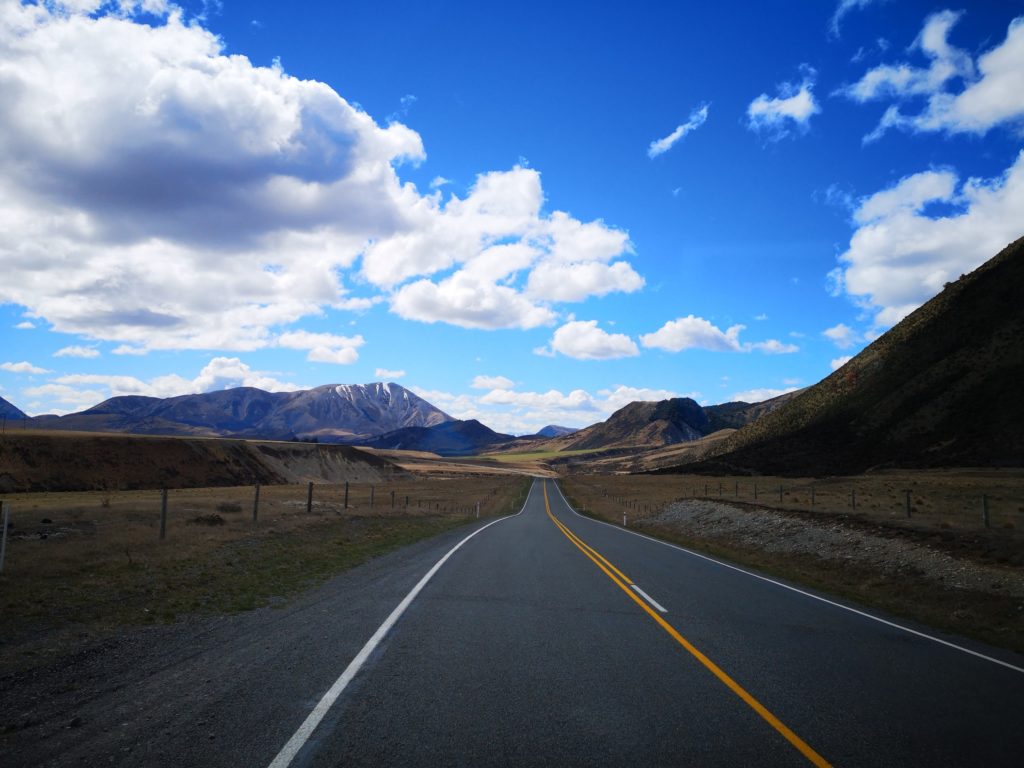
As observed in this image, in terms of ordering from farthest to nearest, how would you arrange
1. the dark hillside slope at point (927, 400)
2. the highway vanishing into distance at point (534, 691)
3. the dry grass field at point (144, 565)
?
the dark hillside slope at point (927, 400)
the dry grass field at point (144, 565)
the highway vanishing into distance at point (534, 691)

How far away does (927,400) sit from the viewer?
7644 cm

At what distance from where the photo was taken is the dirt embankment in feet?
190

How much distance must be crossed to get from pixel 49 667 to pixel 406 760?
5.20 meters

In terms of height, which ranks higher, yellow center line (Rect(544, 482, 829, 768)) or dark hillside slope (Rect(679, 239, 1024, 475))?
dark hillside slope (Rect(679, 239, 1024, 475))

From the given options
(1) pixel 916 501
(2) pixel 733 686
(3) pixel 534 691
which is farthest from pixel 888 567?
(1) pixel 916 501

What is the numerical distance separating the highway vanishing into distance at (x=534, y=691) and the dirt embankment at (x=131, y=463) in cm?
6204

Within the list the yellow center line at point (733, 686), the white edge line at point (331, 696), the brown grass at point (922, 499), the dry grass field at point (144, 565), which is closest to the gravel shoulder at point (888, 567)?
the brown grass at point (922, 499)

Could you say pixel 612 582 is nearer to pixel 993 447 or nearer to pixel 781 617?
pixel 781 617

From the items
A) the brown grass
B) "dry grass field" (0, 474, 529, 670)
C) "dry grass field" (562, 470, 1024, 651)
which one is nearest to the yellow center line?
"dry grass field" (562, 470, 1024, 651)

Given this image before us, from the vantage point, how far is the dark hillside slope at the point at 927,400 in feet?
215

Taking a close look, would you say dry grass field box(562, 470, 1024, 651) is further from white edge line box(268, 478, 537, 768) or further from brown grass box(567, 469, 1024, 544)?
white edge line box(268, 478, 537, 768)

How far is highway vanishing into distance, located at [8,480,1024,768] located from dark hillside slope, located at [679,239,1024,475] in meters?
65.6

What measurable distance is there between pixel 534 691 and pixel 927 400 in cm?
8840

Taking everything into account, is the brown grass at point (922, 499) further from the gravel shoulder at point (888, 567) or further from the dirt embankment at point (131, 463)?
the dirt embankment at point (131, 463)
